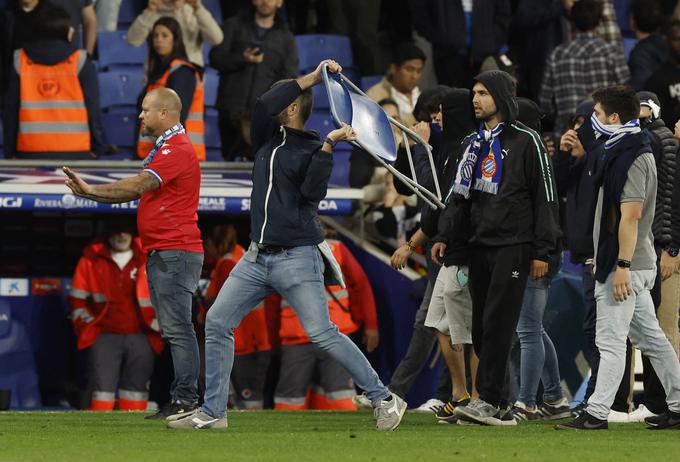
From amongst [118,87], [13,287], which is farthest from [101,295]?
[118,87]

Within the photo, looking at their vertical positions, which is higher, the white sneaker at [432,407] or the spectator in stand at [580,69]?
the spectator in stand at [580,69]

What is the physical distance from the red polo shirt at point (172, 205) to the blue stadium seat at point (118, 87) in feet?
17.5

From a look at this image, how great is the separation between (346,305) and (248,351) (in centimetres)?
82

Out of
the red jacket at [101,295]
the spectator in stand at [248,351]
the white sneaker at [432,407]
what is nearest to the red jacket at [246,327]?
the spectator in stand at [248,351]

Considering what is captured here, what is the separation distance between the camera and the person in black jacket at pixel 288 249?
825 centimetres

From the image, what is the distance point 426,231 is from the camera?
376 inches

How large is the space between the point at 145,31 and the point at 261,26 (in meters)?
1.04

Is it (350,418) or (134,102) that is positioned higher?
(134,102)

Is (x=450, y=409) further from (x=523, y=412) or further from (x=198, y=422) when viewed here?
(x=198, y=422)

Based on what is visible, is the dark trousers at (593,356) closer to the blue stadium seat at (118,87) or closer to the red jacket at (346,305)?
the red jacket at (346,305)

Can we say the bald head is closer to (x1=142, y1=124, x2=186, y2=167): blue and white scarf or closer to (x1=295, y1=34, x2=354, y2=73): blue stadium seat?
(x1=142, y1=124, x2=186, y2=167): blue and white scarf

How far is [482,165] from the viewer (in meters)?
8.67

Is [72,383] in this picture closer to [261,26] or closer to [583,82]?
[261,26]

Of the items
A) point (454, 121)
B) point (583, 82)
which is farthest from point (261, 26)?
point (454, 121)
